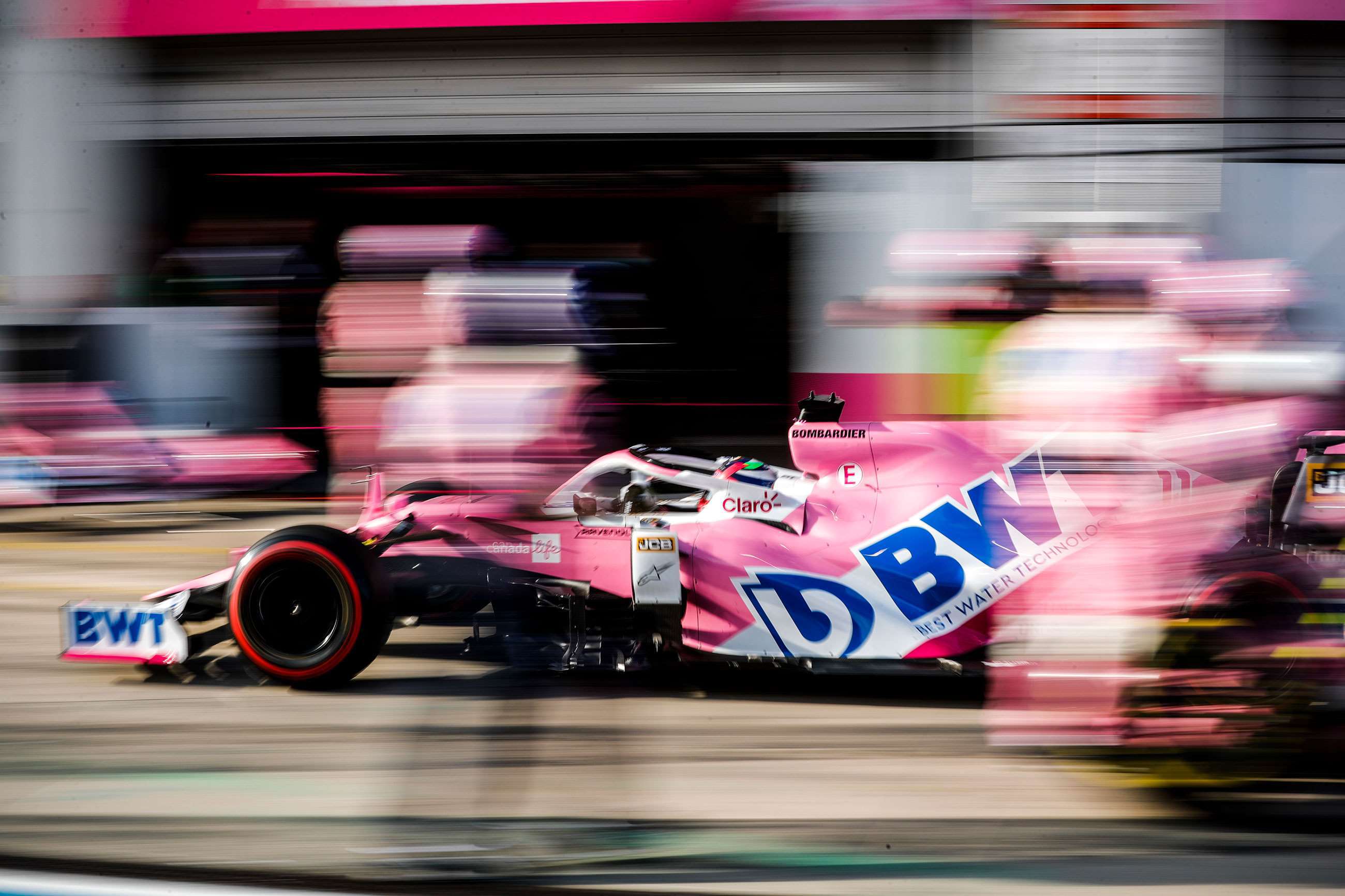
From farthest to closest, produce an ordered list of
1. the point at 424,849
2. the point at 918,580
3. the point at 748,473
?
1. the point at 748,473
2. the point at 918,580
3. the point at 424,849

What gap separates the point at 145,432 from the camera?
23.0ft

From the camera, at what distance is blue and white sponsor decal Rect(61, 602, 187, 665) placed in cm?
377

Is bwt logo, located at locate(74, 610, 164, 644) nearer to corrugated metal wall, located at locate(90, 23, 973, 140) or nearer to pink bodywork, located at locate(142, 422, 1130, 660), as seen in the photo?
pink bodywork, located at locate(142, 422, 1130, 660)

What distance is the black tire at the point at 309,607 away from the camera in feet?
11.9

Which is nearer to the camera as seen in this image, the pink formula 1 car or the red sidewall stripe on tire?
the pink formula 1 car

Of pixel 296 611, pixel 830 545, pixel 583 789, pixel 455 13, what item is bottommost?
pixel 583 789

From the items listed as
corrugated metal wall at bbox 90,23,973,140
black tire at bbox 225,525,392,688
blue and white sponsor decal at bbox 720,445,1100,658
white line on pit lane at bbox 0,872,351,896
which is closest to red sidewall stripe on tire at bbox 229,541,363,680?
black tire at bbox 225,525,392,688

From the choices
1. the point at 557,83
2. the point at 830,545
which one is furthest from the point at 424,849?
the point at 557,83

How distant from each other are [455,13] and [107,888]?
23.6ft

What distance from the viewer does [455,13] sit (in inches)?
320

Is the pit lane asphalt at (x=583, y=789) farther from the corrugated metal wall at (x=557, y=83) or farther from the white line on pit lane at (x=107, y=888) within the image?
the corrugated metal wall at (x=557, y=83)

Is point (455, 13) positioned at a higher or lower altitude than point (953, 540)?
higher

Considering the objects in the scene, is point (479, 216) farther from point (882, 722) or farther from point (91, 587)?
point (91, 587)

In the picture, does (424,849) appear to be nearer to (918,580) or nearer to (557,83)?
(918,580)
